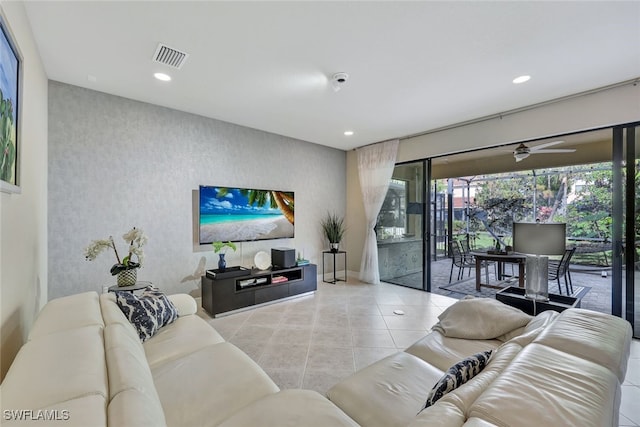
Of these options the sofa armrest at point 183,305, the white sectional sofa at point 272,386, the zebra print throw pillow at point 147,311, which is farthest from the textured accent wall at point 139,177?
the white sectional sofa at point 272,386

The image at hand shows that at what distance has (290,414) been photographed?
3.41 ft

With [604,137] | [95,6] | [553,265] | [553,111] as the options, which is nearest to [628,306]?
[553,265]

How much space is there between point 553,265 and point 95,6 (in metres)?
6.35

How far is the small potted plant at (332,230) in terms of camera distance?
5.06m

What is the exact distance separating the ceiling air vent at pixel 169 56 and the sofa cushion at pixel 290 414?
252 cm

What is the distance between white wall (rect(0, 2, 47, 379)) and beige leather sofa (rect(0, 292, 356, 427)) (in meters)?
0.23

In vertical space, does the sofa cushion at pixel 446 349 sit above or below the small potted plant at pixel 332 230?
below

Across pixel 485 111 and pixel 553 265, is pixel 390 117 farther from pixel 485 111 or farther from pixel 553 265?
pixel 553 265

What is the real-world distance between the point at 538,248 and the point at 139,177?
423cm

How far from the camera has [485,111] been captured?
3.39 meters

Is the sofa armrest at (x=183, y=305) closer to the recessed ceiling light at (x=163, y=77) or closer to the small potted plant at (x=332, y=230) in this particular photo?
the recessed ceiling light at (x=163, y=77)

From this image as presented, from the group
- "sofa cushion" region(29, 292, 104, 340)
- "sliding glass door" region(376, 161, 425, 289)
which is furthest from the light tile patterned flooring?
"sofa cushion" region(29, 292, 104, 340)

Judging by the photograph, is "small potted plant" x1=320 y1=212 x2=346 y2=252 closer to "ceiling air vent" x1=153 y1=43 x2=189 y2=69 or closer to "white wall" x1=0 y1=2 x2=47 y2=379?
"ceiling air vent" x1=153 y1=43 x2=189 y2=69

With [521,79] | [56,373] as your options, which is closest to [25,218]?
[56,373]
